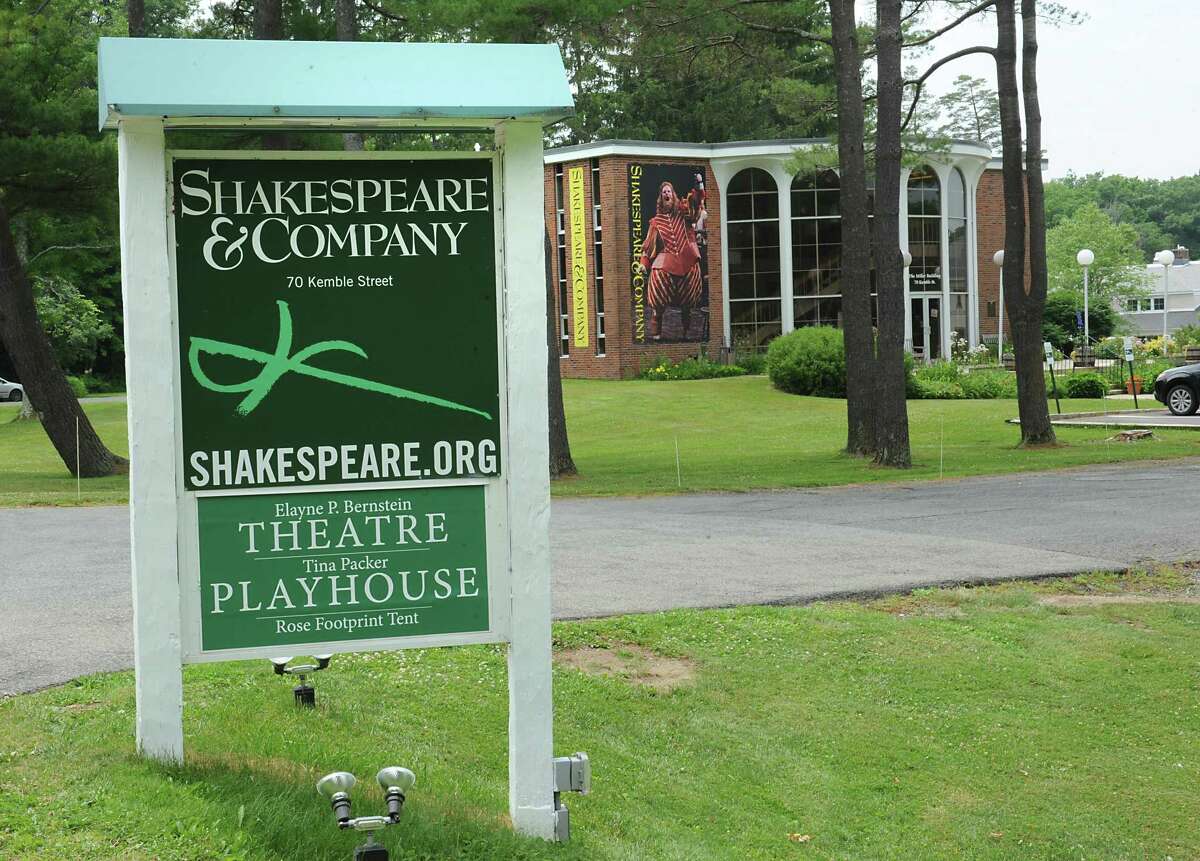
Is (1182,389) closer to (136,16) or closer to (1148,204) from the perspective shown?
(136,16)

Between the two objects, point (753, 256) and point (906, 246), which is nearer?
point (753, 256)

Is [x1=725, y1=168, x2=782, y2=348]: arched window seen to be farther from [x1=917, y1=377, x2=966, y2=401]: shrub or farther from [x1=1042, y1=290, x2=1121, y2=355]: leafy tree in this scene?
[x1=1042, y1=290, x2=1121, y2=355]: leafy tree

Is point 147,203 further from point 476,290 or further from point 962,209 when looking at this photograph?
point 962,209

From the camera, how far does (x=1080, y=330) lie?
57.0 meters

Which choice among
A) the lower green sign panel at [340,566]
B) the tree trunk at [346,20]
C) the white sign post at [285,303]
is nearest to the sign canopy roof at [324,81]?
the white sign post at [285,303]

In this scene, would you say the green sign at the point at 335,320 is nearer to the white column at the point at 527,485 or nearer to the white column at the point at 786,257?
the white column at the point at 527,485

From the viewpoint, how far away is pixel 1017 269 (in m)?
24.2

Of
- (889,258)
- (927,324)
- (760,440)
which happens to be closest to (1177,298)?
(927,324)

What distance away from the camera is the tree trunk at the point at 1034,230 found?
78.4ft

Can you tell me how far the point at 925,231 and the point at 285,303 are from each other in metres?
47.6

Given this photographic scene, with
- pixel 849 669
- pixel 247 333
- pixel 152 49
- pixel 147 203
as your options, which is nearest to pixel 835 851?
pixel 849 669

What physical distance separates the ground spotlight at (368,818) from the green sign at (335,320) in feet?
3.75

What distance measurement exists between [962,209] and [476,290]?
4865 centimetres

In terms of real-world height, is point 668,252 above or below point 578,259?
above
